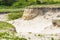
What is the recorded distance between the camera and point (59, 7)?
24.5 m

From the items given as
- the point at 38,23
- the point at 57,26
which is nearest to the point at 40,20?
the point at 38,23

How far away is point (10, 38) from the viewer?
4918 mm

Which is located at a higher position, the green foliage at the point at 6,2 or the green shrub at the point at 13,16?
the green foliage at the point at 6,2

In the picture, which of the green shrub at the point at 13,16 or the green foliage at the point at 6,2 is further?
the green foliage at the point at 6,2

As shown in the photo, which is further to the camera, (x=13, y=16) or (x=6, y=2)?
(x=6, y=2)

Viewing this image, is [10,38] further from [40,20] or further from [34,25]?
[40,20]

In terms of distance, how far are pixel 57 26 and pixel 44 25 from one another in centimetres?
271

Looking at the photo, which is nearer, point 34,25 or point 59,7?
point 34,25

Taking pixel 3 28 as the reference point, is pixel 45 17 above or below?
below

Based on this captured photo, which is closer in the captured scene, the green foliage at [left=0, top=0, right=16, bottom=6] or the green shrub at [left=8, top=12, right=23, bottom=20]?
the green shrub at [left=8, top=12, right=23, bottom=20]

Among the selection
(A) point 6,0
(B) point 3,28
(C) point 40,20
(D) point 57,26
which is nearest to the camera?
(B) point 3,28

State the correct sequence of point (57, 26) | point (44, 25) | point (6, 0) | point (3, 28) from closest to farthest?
point (3, 28) < point (57, 26) < point (44, 25) < point (6, 0)

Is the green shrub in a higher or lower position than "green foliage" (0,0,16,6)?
lower

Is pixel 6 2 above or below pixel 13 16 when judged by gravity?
above
